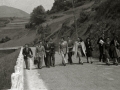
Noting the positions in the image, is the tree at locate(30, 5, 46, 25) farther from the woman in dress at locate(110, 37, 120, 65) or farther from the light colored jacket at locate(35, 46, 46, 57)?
the woman in dress at locate(110, 37, 120, 65)

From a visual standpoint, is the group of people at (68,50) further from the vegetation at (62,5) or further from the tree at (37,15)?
the vegetation at (62,5)

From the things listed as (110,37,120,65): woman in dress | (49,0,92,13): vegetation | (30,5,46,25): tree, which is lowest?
(110,37,120,65): woman in dress

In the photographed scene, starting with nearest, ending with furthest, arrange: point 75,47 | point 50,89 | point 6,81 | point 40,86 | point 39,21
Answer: point 50,89
point 40,86
point 6,81
point 75,47
point 39,21

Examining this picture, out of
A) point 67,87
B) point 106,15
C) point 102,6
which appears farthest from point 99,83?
point 102,6

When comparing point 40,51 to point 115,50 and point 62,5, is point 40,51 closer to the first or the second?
A: point 115,50

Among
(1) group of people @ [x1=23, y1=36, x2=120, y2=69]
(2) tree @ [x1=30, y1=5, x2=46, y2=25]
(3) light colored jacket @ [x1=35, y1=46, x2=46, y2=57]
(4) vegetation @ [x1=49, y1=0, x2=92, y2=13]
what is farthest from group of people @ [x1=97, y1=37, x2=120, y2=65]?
(4) vegetation @ [x1=49, y1=0, x2=92, y2=13]

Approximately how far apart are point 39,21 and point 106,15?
313ft

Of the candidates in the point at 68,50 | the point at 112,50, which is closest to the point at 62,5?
the point at 68,50

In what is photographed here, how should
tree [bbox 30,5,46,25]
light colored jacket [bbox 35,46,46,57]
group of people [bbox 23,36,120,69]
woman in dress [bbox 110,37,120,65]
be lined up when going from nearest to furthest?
woman in dress [bbox 110,37,120,65], group of people [bbox 23,36,120,69], light colored jacket [bbox 35,46,46,57], tree [bbox 30,5,46,25]

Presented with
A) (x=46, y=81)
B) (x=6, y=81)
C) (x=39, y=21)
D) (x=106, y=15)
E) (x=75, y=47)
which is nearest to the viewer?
(x=46, y=81)

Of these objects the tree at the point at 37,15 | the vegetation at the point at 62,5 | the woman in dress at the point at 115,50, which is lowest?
the woman in dress at the point at 115,50

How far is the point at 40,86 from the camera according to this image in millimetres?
9789

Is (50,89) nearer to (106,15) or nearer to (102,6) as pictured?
(106,15)

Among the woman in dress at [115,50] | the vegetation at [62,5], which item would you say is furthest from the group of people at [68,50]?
the vegetation at [62,5]
